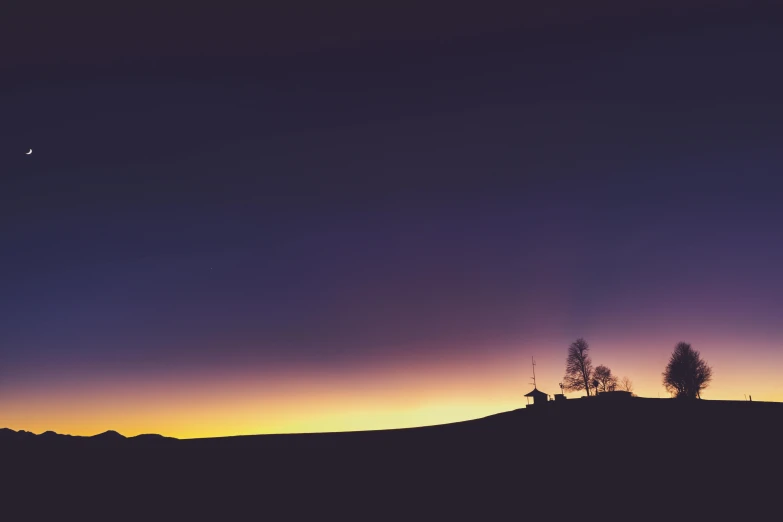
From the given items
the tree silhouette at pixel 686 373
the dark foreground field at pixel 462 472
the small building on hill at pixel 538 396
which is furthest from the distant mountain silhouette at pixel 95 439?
the tree silhouette at pixel 686 373

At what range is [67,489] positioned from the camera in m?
49.1

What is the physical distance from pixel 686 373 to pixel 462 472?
8417 centimetres

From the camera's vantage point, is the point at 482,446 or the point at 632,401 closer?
the point at 482,446

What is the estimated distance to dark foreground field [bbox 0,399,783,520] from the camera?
35250 millimetres

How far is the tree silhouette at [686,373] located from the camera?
4154 inches

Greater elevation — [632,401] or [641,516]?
[632,401]

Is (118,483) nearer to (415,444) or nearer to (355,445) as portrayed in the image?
(355,445)

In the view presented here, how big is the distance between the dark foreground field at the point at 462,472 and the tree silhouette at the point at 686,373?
57921mm

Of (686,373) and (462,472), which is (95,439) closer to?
(462,472)

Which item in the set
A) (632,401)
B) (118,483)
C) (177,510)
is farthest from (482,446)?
(118,483)

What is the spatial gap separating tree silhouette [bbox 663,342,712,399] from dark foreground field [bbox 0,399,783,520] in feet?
190

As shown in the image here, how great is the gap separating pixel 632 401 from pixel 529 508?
27.3 meters

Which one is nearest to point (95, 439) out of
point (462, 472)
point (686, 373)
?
point (462, 472)

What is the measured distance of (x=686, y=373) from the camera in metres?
107
